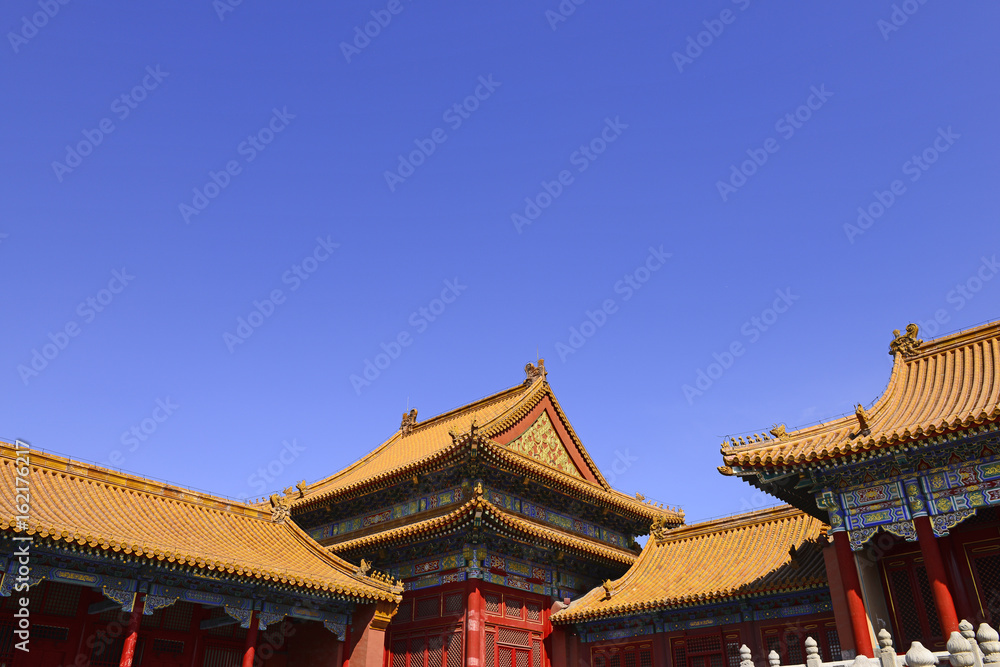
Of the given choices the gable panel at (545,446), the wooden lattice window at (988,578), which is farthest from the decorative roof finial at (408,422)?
the wooden lattice window at (988,578)

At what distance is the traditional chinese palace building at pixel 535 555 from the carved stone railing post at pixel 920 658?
85.8 inches

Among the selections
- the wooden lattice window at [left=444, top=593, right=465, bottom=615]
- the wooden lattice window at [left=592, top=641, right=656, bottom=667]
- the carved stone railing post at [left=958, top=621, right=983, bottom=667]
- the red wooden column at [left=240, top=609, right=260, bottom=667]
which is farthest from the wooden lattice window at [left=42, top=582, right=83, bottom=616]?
the carved stone railing post at [left=958, top=621, right=983, bottom=667]

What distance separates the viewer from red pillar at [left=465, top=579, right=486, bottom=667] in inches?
761

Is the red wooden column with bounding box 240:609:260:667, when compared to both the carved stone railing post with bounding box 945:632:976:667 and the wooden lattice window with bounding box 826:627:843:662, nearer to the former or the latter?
the wooden lattice window with bounding box 826:627:843:662

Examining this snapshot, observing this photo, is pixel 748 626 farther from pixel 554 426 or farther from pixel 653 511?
pixel 554 426

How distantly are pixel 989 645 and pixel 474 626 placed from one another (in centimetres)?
1242

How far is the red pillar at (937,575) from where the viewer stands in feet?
43.5

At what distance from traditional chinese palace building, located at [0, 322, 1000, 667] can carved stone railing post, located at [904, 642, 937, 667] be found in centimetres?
218

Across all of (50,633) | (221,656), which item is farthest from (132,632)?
(221,656)

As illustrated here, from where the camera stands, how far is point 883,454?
571 inches

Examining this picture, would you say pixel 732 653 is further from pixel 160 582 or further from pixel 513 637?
pixel 160 582

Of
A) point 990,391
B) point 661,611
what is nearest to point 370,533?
point 661,611

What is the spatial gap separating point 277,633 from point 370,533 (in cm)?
494

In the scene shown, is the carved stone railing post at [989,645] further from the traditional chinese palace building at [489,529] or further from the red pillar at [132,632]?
the red pillar at [132,632]
